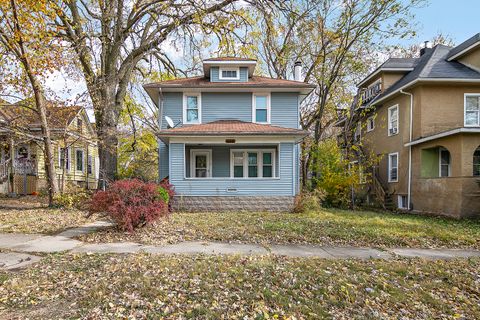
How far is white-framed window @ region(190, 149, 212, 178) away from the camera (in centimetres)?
1481

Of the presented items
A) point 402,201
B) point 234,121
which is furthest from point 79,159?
point 402,201

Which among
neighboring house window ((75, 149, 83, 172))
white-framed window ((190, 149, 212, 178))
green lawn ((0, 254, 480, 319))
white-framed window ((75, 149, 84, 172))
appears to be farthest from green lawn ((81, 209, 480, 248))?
neighboring house window ((75, 149, 83, 172))

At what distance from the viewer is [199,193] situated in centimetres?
1310

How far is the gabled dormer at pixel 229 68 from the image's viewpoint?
1495 centimetres

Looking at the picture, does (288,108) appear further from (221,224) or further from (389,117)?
(221,224)

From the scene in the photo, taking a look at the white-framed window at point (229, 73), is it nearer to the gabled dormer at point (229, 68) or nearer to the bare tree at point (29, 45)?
the gabled dormer at point (229, 68)

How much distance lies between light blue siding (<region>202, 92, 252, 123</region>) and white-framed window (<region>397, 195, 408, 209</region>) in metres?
9.47

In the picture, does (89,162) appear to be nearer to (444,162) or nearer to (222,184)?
(222,184)

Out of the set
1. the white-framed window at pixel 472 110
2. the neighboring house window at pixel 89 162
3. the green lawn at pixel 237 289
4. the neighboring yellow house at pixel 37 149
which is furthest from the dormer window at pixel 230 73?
the neighboring house window at pixel 89 162

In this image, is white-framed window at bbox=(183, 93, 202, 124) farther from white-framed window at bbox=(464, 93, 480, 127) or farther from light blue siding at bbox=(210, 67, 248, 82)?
white-framed window at bbox=(464, 93, 480, 127)

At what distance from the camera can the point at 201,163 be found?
15.0 meters

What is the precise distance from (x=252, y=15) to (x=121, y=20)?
6.78 m

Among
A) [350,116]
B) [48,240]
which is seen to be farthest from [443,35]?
[48,240]

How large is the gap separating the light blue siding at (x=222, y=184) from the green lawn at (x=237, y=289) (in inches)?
293
